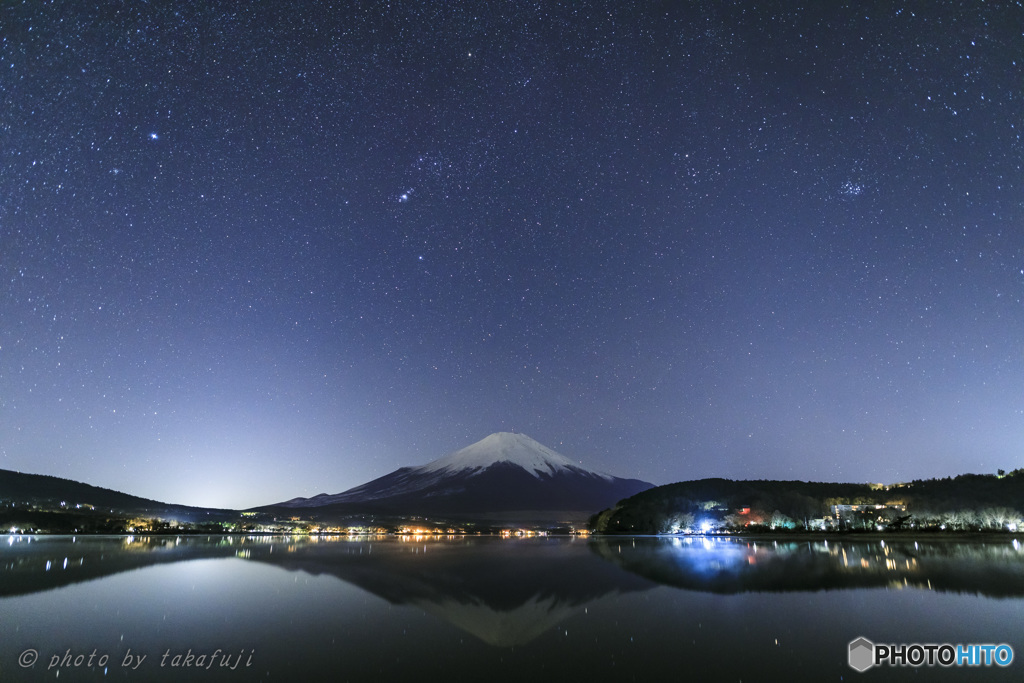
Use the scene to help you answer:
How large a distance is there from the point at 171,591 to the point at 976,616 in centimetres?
3203

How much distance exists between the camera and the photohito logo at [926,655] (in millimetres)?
13680

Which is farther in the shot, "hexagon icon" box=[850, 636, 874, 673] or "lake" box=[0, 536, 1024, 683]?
"hexagon icon" box=[850, 636, 874, 673]

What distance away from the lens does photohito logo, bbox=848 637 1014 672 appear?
13.7 m

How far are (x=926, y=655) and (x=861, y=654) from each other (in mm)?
1621

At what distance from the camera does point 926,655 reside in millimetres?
14500

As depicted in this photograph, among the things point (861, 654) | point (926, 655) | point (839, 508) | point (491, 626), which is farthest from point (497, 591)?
point (839, 508)

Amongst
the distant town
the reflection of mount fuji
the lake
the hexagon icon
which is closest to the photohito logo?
the hexagon icon

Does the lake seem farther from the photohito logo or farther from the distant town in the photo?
the distant town

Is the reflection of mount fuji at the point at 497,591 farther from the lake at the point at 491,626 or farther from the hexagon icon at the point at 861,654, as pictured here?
the hexagon icon at the point at 861,654

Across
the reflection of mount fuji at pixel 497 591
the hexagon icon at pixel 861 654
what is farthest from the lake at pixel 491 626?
the hexagon icon at pixel 861 654

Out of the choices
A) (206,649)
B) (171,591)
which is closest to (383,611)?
(206,649)

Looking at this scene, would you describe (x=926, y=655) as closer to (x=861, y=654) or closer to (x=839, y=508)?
(x=861, y=654)

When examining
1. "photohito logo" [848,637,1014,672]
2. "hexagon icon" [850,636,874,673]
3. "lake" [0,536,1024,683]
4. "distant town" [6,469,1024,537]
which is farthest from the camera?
"distant town" [6,469,1024,537]

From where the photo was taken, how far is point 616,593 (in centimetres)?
2559
